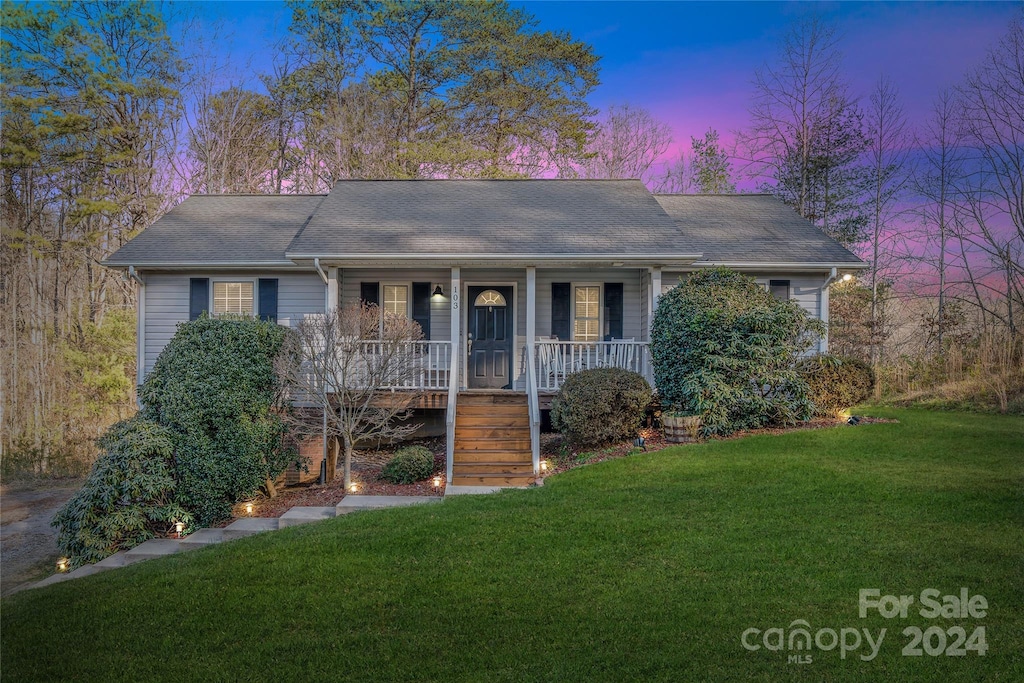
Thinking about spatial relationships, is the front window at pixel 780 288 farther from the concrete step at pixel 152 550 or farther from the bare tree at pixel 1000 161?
the concrete step at pixel 152 550

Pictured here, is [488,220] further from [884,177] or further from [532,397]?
[884,177]

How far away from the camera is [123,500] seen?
775 centimetres

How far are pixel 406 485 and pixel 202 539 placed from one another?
2.76 m

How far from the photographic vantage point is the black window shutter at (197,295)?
39.7 feet

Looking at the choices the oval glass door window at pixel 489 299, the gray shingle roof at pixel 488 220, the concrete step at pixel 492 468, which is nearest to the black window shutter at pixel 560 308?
the oval glass door window at pixel 489 299

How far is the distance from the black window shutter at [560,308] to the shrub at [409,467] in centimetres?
433

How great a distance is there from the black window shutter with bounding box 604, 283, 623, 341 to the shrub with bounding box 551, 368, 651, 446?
9.68ft

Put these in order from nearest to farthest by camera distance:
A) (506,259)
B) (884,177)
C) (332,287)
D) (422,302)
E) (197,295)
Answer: (506,259)
(332,287)
(197,295)
(422,302)
(884,177)

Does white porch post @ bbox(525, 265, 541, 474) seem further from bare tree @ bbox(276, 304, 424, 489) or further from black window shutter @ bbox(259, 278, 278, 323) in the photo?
black window shutter @ bbox(259, 278, 278, 323)

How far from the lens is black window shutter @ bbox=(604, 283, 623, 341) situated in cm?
1256

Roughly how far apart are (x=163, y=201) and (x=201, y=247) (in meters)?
8.66

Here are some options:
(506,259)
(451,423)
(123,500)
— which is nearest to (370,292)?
(506,259)

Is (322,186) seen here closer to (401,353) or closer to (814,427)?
(401,353)

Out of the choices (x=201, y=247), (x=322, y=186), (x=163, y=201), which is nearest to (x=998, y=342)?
(x=201, y=247)
